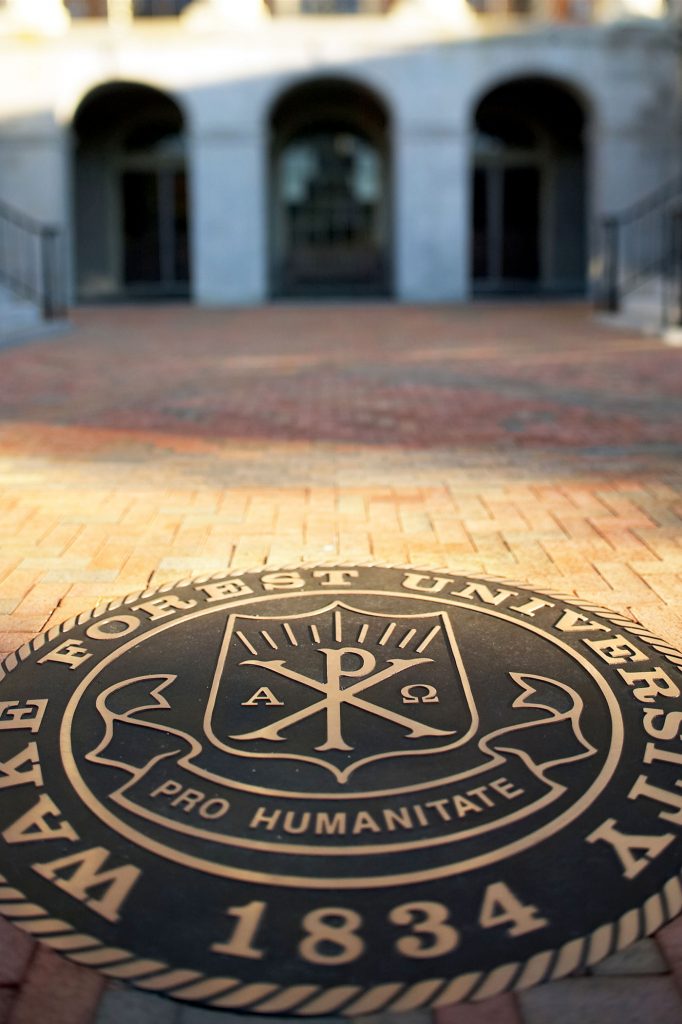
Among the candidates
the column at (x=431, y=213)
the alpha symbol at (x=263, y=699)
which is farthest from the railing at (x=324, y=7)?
the alpha symbol at (x=263, y=699)

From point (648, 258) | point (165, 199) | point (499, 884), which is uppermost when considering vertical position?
point (165, 199)

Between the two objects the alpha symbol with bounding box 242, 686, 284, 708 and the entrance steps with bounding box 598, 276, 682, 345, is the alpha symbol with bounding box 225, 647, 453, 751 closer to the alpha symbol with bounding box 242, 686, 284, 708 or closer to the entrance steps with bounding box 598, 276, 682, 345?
the alpha symbol with bounding box 242, 686, 284, 708

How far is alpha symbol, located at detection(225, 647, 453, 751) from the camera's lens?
243 centimetres

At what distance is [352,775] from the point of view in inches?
88.7

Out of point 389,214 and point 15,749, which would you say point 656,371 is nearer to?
point 15,749

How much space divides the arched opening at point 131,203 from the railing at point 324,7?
148 inches

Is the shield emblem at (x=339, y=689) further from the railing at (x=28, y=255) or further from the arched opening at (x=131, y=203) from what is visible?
the arched opening at (x=131, y=203)

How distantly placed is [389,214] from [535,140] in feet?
12.5

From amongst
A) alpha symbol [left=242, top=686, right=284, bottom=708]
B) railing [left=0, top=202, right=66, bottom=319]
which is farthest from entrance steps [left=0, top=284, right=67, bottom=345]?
alpha symbol [left=242, top=686, right=284, bottom=708]

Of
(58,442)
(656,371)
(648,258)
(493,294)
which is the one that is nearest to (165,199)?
(493,294)

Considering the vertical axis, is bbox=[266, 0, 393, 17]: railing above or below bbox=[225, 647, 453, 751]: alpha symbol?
above

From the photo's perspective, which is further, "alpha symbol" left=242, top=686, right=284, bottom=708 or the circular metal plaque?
"alpha symbol" left=242, top=686, right=284, bottom=708

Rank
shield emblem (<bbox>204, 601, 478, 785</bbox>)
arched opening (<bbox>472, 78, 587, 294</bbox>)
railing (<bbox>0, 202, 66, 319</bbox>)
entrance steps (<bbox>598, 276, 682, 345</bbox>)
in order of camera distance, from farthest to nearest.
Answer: arched opening (<bbox>472, 78, 587, 294</bbox>) → railing (<bbox>0, 202, 66, 319</bbox>) → entrance steps (<bbox>598, 276, 682, 345</bbox>) → shield emblem (<bbox>204, 601, 478, 785</bbox>)

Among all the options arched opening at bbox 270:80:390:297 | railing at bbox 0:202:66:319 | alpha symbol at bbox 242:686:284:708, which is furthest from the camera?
arched opening at bbox 270:80:390:297
